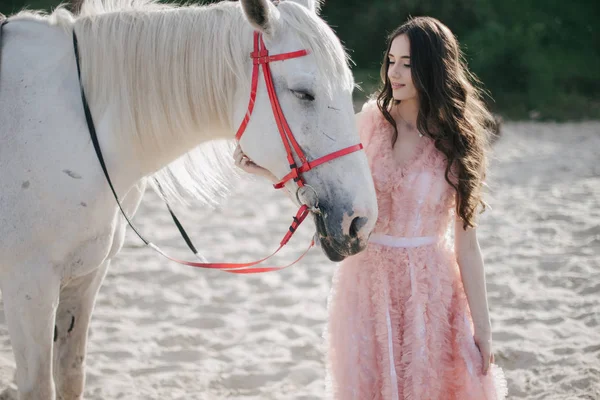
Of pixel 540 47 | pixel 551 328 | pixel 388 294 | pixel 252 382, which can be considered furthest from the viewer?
pixel 540 47

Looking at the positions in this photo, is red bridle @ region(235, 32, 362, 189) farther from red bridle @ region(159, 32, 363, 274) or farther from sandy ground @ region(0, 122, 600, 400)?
sandy ground @ region(0, 122, 600, 400)

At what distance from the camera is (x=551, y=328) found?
3121 mm

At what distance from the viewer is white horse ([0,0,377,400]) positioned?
1538mm

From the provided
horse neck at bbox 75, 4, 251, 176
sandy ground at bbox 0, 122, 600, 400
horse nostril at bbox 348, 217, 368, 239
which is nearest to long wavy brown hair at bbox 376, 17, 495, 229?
horse nostril at bbox 348, 217, 368, 239

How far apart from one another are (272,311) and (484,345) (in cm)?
185

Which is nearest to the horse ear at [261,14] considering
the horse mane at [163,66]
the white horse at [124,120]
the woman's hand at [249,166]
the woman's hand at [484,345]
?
the white horse at [124,120]

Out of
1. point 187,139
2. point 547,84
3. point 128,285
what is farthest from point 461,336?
point 547,84

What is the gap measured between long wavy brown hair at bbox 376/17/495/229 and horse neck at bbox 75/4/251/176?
511mm

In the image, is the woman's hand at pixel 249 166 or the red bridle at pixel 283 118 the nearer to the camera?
the red bridle at pixel 283 118

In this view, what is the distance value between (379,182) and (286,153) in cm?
31

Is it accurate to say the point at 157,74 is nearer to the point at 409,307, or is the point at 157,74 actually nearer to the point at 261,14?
the point at 261,14

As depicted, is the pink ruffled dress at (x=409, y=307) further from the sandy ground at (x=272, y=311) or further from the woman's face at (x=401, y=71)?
the sandy ground at (x=272, y=311)

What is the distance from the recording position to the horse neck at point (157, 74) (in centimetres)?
170

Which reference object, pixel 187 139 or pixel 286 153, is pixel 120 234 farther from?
pixel 286 153
